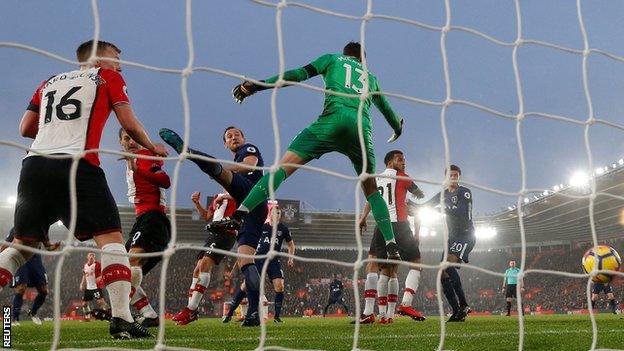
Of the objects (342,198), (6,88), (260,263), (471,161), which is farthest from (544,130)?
(260,263)

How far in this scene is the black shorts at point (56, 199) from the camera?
10.4 feet

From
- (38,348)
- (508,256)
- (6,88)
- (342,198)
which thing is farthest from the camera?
(342,198)

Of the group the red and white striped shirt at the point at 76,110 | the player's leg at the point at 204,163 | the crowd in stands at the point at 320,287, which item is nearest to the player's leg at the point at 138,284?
the player's leg at the point at 204,163

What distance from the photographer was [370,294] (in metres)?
7.19

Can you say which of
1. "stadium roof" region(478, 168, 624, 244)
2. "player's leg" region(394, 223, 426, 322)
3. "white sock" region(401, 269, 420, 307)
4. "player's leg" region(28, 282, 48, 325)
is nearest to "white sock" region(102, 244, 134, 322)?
"player's leg" region(394, 223, 426, 322)

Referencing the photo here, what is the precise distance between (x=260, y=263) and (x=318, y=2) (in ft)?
163

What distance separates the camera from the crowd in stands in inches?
1097

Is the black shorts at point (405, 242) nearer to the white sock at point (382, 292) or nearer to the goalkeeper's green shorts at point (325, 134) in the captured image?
the white sock at point (382, 292)

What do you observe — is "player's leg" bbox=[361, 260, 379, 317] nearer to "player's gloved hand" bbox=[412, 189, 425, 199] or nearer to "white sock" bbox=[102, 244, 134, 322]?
"player's gloved hand" bbox=[412, 189, 425, 199]

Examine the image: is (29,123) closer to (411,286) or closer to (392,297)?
(392,297)

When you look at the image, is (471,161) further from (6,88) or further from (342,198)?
(6,88)

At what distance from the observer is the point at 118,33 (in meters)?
99.7

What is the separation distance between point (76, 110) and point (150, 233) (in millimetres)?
2756

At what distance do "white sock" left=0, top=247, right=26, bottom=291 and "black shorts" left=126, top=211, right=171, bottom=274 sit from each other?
2268 mm
